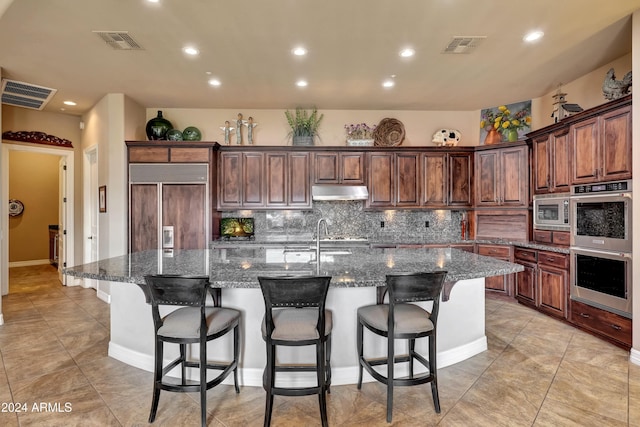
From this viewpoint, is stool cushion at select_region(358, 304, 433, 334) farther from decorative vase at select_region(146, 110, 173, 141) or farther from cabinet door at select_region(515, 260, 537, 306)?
decorative vase at select_region(146, 110, 173, 141)

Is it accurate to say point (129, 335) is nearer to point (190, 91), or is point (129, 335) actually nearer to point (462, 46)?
point (190, 91)

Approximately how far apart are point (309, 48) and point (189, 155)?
2395 millimetres

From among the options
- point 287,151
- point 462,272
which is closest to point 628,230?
point 462,272

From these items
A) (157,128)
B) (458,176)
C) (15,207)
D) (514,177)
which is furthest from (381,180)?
(15,207)

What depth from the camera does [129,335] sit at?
2.75 m

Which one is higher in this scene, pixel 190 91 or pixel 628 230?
pixel 190 91

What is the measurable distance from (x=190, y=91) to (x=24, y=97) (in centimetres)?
235

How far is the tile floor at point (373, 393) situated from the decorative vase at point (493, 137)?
2.83 m

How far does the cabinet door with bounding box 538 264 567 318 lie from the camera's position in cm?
373

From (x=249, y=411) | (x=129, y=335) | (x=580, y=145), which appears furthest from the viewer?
(x=580, y=145)

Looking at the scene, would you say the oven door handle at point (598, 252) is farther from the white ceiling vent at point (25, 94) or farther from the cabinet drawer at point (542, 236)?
the white ceiling vent at point (25, 94)

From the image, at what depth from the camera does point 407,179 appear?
200 inches

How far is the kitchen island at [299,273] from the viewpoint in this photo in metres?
2.21

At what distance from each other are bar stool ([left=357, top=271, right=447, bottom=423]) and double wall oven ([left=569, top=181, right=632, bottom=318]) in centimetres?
218
